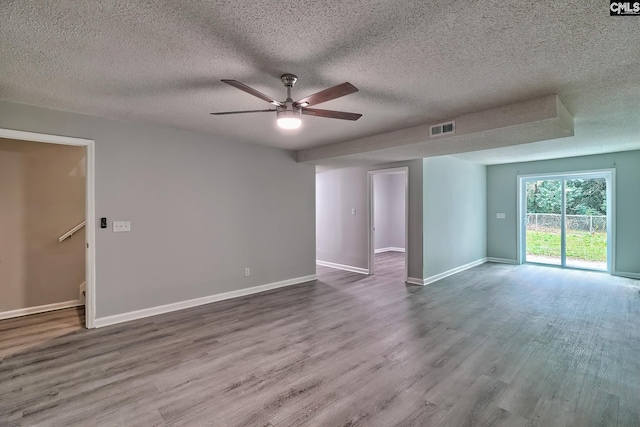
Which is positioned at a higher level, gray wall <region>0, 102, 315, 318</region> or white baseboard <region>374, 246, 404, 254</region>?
gray wall <region>0, 102, 315, 318</region>

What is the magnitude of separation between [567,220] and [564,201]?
0.43 m

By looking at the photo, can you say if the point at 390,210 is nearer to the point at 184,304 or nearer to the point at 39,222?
the point at 184,304

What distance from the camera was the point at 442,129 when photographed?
144 inches

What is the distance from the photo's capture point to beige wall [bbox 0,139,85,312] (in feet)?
13.3

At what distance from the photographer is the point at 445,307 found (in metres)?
4.24

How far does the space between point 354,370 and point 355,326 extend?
0.97 metres

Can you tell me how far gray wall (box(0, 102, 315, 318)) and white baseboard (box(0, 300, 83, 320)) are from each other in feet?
4.36

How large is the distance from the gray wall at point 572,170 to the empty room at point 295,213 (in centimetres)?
4

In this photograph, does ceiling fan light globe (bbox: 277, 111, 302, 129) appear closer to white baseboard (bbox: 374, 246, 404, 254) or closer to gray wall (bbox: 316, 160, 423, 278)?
gray wall (bbox: 316, 160, 423, 278)

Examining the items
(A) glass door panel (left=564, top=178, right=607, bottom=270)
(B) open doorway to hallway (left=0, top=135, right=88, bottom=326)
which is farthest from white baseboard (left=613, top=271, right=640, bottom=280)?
(B) open doorway to hallway (left=0, top=135, right=88, bottom=326)

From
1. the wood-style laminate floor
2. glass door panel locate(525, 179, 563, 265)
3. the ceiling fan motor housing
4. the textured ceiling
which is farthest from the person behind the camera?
glass door panel locate(525, 179, 563, 265)

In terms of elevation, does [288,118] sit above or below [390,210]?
above

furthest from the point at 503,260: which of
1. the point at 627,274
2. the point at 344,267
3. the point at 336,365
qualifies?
the point at 336,365

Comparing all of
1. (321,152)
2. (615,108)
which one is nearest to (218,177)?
(321,152)
